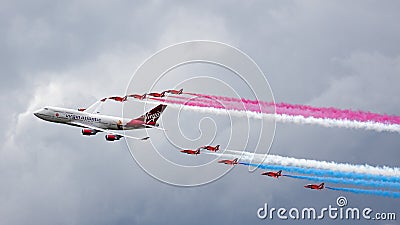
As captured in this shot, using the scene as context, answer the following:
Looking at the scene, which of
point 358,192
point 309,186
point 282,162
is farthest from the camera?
point 309,186

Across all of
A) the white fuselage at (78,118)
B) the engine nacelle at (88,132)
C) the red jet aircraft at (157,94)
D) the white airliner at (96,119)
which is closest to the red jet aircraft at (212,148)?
the red jet aircraft at (157,94)

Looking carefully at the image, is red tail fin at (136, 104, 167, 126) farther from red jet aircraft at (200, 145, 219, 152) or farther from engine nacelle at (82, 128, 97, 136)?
red jet aircraft at (200, 145, 219, 152)

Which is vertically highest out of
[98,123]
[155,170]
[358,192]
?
[98,123]

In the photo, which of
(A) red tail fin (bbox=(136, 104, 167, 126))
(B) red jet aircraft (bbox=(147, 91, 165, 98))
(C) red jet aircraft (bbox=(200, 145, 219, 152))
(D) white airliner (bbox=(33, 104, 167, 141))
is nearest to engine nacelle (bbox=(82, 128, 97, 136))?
(D) white airliner (bbox=(33, 104, 167, 141))

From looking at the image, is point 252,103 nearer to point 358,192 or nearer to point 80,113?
point 358,192

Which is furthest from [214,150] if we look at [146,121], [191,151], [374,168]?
[374,168]

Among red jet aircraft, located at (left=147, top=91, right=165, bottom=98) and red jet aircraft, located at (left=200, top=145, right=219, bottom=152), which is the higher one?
red jet aircraft, located at (left=147, top=91, right=165, bottom=98)

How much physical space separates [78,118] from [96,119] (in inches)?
126

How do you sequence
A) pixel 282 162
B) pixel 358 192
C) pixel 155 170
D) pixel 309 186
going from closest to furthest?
pixel 155 170 → pixel 358 192 → pixel 282 162 → pixel 309 186

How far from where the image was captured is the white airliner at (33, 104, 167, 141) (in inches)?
5586

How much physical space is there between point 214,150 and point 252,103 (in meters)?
9.94

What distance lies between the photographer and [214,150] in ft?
429

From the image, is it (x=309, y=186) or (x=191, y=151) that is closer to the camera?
(x=191, y=151)

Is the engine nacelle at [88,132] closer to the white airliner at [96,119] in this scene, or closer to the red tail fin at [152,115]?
the white airliner at [96,119]
